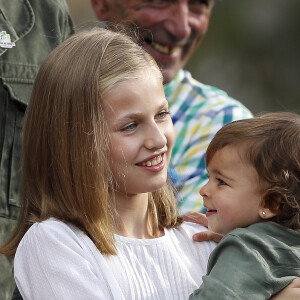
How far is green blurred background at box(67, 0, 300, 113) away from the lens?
17.0 ft

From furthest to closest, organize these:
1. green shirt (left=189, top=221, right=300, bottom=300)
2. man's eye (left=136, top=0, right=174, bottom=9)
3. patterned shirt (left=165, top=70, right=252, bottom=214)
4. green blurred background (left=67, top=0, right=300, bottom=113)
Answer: green blurred background (left=67, top=0, right=300, bottom=113), man's eye (left=136, top=0, right=174, bottom=9), patterned shirt (left=165, top=70, right=252, bottom=214), green shirt (left=189, top=221, right=300, bottom=300)

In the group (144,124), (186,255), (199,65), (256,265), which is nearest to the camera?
(256,265)

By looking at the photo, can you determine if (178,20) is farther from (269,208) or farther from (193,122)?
(269,208)

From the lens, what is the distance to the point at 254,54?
17.5 feet

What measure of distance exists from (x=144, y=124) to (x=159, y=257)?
1.26 ft

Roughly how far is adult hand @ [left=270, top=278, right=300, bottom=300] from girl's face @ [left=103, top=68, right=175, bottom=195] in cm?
44

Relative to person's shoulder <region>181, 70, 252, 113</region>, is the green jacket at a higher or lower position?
higher

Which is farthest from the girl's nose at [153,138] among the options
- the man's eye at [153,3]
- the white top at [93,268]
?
the man's eye at [153,3]

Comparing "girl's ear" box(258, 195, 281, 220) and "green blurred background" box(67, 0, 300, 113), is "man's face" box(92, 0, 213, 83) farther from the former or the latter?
"girl's ear" box(258, 195, 281, 220)

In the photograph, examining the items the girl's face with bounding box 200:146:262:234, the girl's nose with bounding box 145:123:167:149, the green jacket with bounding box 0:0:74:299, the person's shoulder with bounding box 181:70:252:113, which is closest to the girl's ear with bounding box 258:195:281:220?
the girl's face with bounding box 200:146:262:234

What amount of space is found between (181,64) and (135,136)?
188 centimetres

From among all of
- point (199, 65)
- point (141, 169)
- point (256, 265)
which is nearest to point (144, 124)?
point (141, 169)

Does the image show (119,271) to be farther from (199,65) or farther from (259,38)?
(259,38)

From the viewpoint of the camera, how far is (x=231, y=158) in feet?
8.20
